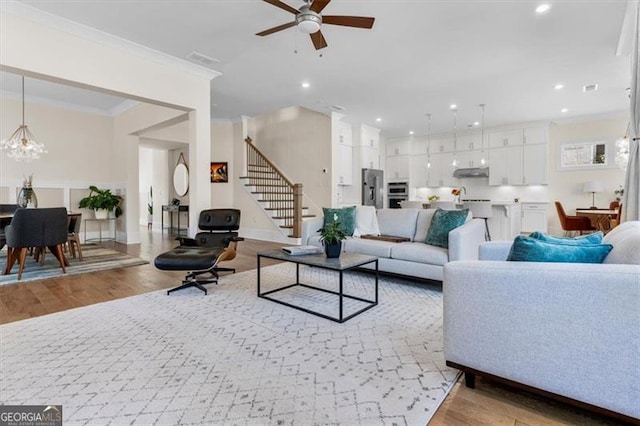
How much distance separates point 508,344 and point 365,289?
2.02 metres

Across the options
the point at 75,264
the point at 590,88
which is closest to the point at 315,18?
the point at 75,264

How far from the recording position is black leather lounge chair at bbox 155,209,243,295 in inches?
127

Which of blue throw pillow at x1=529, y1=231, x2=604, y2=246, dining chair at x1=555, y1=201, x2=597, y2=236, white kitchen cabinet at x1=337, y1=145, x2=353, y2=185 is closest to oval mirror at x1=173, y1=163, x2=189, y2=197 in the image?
white kitchen cabinet at x1=337, y1=145, x2=353, y2=185

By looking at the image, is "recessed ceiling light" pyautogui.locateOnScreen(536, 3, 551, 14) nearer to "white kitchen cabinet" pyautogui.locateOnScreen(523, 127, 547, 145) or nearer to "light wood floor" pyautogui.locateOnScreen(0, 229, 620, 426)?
"light wood floor" pyautogui.locateOnScreen(0, 229, 620, 426)

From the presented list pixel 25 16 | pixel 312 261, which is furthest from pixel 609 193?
pixel 25 16

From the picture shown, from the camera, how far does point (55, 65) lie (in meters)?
3.53

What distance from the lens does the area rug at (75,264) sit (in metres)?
3.98

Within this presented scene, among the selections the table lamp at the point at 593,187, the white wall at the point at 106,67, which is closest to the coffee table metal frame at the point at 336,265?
the white wall at the point at 106,67

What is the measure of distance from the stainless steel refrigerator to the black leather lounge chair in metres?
4.80

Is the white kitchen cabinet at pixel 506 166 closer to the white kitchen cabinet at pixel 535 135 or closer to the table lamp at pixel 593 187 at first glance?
the white kitchen cabinet at pixel 535 135

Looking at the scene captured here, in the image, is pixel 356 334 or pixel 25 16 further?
pixel 25 16

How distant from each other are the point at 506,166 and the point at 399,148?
3075 millimetres

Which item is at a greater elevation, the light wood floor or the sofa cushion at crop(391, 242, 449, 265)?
the sofa cushion at crop(391, 242, 449, 265)

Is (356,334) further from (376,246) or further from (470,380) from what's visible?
(376,246)
